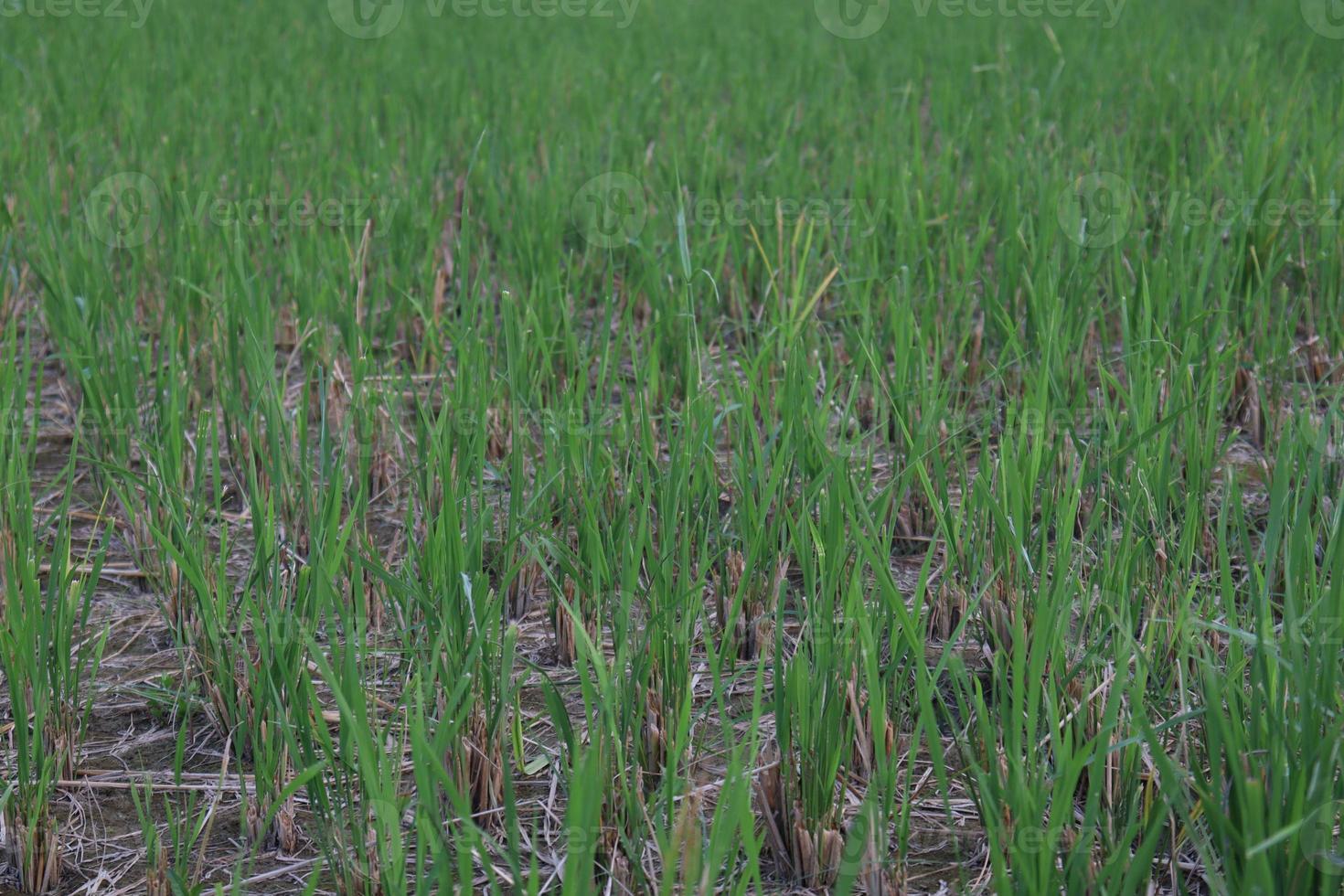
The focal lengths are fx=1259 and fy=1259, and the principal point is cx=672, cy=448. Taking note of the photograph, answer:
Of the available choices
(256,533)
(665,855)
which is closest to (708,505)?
(256,533)

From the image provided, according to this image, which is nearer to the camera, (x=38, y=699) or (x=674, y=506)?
(x=38, y=699)

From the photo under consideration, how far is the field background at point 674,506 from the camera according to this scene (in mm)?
1147

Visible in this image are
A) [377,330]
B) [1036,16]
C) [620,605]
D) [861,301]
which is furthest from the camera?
[1036,16]

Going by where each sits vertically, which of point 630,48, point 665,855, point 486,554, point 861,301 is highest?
point 630,48

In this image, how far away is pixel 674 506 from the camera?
1.48 metres

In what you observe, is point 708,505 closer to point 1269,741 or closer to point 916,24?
point 1269,741

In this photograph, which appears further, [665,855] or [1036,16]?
[1036,16]

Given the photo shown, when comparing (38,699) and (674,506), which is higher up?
(674,506)

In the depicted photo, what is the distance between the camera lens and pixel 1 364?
6.48ft

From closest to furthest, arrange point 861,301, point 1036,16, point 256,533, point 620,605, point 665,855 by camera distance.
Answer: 1. point 665,855
2. point 620,605
3. point 256,533
4. point 861,301
5. point 1036,16

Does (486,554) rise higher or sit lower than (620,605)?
lower

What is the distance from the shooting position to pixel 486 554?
1.83 m

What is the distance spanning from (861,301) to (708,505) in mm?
817

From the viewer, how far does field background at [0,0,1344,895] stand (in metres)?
1.15
